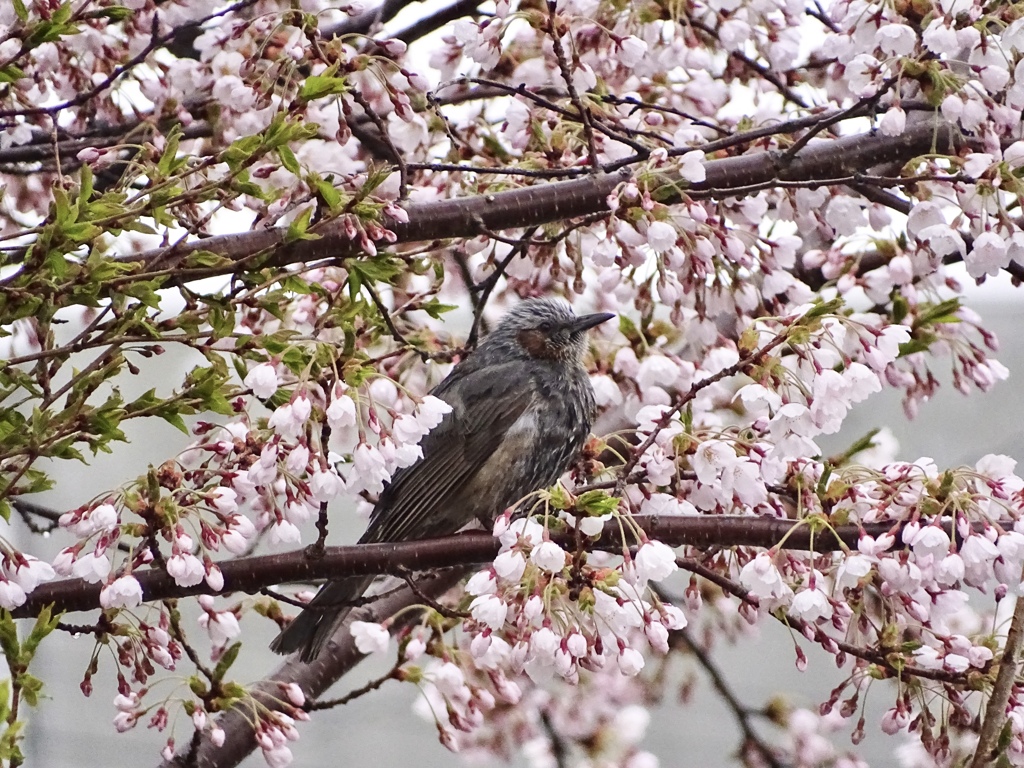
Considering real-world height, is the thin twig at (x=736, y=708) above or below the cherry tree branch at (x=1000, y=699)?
above

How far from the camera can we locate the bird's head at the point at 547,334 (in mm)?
4008

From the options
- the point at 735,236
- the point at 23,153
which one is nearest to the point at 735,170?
the point at 735,236

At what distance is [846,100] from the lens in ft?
11.3

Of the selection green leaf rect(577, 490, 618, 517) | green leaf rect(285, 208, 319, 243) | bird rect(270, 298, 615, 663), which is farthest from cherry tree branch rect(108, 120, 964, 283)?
bird rect(270, 298, 615, 663)

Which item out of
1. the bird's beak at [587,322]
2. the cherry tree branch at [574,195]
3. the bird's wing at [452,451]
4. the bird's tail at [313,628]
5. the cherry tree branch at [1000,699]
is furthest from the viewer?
the bird's beak at [587,322]

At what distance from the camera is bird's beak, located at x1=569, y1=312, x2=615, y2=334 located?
3.67 m

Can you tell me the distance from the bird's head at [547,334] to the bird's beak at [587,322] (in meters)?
0.03

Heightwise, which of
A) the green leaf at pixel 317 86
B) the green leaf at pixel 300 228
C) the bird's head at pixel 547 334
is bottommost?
the green leaf at pixel 300 228

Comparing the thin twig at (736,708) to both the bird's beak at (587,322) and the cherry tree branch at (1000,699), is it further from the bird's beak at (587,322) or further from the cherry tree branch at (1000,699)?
the cherry tree branch at (1000,699)

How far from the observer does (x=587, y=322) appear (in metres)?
3.79

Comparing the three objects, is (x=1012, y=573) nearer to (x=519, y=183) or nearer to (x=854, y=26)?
(x=854, y=26)

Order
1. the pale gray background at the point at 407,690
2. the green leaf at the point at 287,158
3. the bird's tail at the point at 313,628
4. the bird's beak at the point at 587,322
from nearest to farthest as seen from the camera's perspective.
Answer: the green leaf at the point at 287,158 → the bird's tail at the point at 313,628 → the bird's beak at the point at 587,322 → the pale gray background at the point at 407,690

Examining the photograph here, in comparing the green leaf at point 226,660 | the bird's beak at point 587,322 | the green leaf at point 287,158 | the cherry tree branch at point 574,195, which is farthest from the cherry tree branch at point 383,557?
the bird's beak at point 587,322

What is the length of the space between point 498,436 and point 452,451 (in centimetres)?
15
